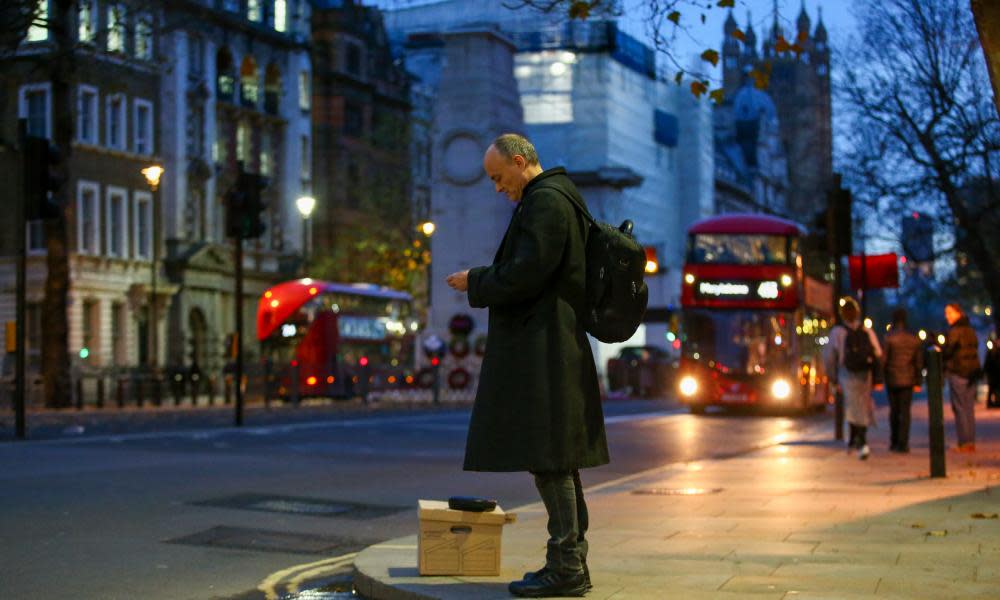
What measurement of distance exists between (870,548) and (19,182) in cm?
1498

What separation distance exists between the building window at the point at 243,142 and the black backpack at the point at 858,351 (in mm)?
49880

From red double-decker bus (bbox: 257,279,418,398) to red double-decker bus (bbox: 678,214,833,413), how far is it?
11703 millimetres

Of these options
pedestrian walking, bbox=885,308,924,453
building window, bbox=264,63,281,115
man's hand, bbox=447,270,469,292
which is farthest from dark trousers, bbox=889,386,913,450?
building window, bbox=264,63,281,115

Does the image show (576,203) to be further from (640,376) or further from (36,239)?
(640,376)

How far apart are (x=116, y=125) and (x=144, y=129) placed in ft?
5.85

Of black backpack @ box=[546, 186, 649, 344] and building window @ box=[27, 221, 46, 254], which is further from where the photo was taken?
building window @ box=[27, 221, 46, 254]

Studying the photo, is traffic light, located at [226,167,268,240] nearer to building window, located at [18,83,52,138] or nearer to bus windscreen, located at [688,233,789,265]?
bus windscreen, located at [688,233,789,265]

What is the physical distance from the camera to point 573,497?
7.10m

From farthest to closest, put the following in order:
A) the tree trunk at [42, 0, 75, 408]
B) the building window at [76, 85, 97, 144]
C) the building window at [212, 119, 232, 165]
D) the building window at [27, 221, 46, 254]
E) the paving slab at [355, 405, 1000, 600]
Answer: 1. the building window at [212, 119, 232, 165]
2. the building window at [76, 85, 97, 144]
3. the building window at [27, 221, 46, 254]
4. the tree trunk at [42, 0, 75, 408]
5. the paving slab at [355, 405, 1000, 600]

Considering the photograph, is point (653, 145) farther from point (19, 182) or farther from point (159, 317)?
point (19, 182)

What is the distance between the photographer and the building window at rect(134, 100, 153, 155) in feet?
192

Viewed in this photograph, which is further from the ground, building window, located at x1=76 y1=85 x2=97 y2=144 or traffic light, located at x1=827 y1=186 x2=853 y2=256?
building window, located at x1=76 y1=85 x2=97 y2=144

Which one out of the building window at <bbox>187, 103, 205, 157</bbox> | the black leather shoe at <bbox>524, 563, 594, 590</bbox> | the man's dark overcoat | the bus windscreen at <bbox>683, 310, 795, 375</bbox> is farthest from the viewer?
the building window at <bbox>187, 103, 205, 157</bbox>

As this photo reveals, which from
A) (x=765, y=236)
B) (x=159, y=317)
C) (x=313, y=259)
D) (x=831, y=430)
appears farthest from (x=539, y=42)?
(x=831, y=430)
